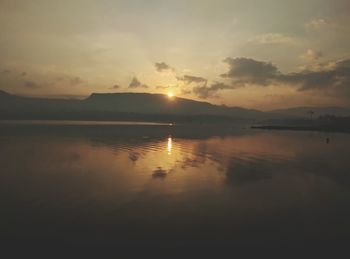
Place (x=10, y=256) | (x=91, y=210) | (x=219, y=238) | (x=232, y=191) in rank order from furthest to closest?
1. (x=232, y=191)
2. (x=91, y=210)
3. (x=219, y=238)
4. (x=10, y=256)

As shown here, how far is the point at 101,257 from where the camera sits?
9523 millimetres

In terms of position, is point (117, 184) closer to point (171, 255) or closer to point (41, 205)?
point (41, 205)

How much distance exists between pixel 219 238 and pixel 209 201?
4673mm

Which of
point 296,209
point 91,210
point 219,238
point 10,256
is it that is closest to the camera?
point 10,256

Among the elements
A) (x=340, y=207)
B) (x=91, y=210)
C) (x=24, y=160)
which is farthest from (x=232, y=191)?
(x=24, y=160)

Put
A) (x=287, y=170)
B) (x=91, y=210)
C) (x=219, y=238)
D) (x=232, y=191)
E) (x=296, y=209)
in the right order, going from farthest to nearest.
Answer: (x=287, y=170) → (x=232, y=191) → (x=296, y=209) → (x=91, y=210) → (x=219, y=238)

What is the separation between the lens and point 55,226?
11805 millimetres

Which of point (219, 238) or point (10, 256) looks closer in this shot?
point (10, 256)

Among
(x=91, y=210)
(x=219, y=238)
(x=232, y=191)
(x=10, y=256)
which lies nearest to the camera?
(x=10, y=256)

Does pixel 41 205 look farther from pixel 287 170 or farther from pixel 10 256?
pixel 287 170

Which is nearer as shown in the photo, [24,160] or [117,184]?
[117,184]

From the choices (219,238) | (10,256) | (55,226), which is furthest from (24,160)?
(219,238)

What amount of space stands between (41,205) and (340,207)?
13.6 metres

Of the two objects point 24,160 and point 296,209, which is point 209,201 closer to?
point 296,209
